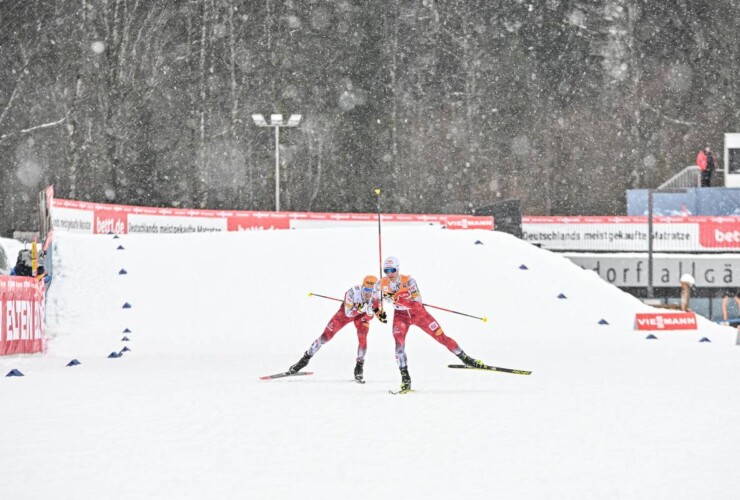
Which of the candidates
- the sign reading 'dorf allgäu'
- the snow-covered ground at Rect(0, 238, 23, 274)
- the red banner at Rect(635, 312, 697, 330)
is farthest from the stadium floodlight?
the red banner at Rect(635, 312, 697, 330)

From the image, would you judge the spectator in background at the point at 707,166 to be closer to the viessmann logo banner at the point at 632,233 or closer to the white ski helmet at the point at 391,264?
the viessmann logo banner at the point at 632,233

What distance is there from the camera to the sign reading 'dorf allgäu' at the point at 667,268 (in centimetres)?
2958

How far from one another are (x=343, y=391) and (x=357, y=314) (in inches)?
52.9

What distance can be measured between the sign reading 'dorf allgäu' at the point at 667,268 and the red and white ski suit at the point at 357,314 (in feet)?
63.6

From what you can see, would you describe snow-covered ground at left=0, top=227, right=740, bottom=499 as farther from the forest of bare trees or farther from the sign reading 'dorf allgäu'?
the forest of bare trees

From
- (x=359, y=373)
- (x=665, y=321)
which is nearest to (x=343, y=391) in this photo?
(x=359, y=373)

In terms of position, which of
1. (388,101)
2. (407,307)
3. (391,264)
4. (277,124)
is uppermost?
(388,101)

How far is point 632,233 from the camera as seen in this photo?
30.4m

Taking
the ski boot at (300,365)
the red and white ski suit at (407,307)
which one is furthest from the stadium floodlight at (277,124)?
the red and white ski suit at (407,307)

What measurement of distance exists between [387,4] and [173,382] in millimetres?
40691

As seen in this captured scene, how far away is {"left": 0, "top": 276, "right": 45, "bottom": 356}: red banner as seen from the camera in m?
14.3

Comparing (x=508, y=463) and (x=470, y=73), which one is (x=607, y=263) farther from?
(x=508, y=463)

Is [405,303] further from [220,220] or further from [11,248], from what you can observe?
[11,248]

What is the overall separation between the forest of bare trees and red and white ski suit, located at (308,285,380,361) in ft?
90.5
